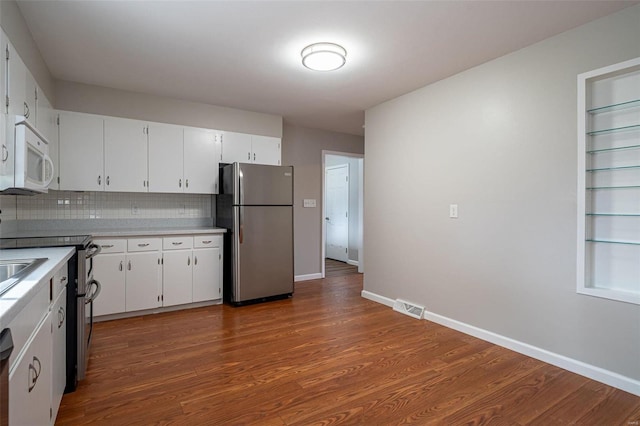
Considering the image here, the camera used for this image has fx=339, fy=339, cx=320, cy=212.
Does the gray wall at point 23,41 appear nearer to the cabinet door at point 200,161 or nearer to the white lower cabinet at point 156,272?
the cabinet door at point 200,161

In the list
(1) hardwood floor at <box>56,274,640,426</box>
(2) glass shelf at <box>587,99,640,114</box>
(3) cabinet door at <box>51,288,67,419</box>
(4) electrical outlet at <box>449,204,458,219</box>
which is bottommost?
(1) hardwood floor at <box>56,274,640,426</box>

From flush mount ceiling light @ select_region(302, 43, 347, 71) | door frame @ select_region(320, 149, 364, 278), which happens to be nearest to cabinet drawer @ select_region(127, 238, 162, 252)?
flush mount ceiling light @ select_region(302, 43, 347, 71)

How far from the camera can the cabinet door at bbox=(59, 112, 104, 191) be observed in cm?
339

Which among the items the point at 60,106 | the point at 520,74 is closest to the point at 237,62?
the point at 60,106

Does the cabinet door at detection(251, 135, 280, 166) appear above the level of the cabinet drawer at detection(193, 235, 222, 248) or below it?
above

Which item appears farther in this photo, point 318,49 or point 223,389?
point 318,49

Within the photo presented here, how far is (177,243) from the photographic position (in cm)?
370

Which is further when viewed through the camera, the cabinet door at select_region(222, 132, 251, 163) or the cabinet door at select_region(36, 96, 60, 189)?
the cabinet door at select_region(222, 132, 251, 163)

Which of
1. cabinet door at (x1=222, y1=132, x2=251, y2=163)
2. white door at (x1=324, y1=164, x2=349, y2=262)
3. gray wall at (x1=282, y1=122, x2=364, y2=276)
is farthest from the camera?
white door at (x1=324, y1=164, x2=349, y2=262)

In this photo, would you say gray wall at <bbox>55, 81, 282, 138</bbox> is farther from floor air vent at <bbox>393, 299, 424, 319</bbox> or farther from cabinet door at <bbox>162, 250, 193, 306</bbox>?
floor air vent at <bbox>393, 299, 424, 319</bbox>

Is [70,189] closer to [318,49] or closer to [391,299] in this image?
[318,49]

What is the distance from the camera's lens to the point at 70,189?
11.2ft

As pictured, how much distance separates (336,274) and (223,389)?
149 inches

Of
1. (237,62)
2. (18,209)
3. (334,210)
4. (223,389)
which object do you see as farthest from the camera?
(334,210)
